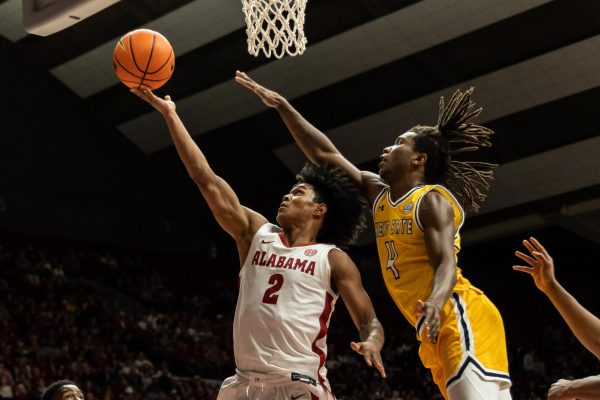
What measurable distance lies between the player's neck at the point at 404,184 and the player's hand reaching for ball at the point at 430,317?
3.07 feet

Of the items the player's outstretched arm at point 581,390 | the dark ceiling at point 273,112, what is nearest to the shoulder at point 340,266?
the player's outstretched arm at point 581,390

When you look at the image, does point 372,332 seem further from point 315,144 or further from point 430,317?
point 315,144

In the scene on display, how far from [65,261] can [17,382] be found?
6.75 meters

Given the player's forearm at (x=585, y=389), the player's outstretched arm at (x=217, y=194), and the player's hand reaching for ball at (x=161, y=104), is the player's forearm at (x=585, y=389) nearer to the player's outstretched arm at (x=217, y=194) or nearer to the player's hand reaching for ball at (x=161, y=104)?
the player's outstretched arm at (x=217, y=194)

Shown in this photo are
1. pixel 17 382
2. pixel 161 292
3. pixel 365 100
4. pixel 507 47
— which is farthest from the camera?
pixel 161 292

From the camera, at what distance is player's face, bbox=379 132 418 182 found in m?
4.79

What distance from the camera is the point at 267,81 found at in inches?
727

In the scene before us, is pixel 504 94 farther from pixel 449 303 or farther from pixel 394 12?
pixel 449 303

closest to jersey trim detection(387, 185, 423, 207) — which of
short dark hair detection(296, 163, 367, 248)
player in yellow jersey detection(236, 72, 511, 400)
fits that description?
player in yellow jersey detection(236, 72, 511, 400)

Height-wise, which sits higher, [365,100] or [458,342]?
[365,100]

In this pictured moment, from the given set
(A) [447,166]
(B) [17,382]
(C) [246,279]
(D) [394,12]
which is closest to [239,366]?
(C) [246,279]

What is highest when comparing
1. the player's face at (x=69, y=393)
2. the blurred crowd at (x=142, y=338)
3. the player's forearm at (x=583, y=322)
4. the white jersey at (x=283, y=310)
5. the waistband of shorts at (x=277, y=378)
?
the player's forearm at (x=583, y=322)

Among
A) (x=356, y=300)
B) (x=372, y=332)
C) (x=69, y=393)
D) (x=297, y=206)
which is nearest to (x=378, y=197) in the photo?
(x=297, y=206)

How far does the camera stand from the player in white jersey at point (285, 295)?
4109 millimetres
